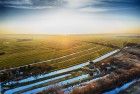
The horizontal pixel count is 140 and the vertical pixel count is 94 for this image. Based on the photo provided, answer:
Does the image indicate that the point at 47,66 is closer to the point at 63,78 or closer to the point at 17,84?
the point at 63,78

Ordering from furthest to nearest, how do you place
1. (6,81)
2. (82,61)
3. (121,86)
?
(82,61) < (6,81) < (121,86)

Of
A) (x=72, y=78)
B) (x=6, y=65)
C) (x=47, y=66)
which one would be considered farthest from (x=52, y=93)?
(x=6, y=65)

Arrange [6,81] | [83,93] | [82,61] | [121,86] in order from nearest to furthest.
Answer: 1. [83,93]
2. [121,86]
3. [6,81]
4. [82,61]

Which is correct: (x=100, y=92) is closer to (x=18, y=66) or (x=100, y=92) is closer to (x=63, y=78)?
(x=63, y=78)

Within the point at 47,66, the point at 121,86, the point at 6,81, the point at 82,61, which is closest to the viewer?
the point at 121,86

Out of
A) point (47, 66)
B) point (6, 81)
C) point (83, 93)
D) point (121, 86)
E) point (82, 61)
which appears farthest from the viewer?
point (82, 61)

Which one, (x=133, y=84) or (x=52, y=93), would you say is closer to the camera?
(x=52, y=93)

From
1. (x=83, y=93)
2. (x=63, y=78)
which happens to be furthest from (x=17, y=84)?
(x=83, y=93)

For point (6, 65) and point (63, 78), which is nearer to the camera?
point (63, 78)
